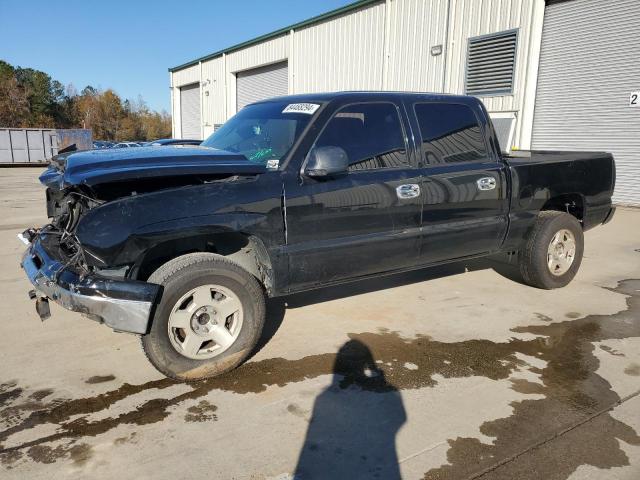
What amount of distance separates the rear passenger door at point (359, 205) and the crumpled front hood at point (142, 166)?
1.53 feet

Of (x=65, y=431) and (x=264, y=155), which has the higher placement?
(x=264, y=155)

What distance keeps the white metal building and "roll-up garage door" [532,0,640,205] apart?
0.02 metres

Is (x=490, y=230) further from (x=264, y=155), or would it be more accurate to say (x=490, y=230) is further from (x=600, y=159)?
(x=264, y=155)

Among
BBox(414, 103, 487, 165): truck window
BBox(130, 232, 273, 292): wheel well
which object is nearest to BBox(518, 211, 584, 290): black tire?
BBox(414, 103, 487, 165): truck window

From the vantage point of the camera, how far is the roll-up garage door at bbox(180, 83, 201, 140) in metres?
31.3

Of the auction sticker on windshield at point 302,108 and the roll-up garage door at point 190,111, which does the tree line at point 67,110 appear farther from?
the auction sticker on windshield at point 302,108

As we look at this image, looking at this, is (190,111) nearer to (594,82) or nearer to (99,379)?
(594,82)

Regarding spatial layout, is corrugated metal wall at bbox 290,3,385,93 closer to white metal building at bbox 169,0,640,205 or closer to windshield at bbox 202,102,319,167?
white metal building at bbox 169,0,640,205

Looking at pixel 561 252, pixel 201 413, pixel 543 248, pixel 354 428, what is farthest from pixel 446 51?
pixel 201 413

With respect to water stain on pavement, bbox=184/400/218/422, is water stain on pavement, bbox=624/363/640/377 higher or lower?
higher

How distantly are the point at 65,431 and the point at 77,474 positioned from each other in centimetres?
43

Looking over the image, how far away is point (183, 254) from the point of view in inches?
136

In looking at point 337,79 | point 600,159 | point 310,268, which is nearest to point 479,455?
point 310,268

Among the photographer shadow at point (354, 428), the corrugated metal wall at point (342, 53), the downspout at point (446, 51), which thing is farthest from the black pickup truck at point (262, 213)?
the corrugated metal wall at point (342, 53)
